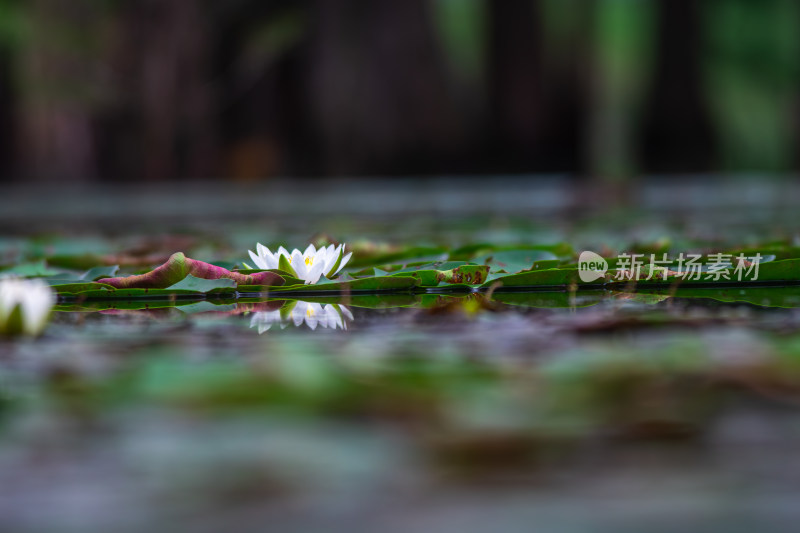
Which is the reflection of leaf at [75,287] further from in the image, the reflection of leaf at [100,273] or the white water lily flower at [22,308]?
the white water lily flower at [22,308]

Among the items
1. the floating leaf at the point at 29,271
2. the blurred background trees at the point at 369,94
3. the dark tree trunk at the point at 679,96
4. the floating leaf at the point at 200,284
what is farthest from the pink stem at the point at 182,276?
the dark tree trunk at the point at 679,96

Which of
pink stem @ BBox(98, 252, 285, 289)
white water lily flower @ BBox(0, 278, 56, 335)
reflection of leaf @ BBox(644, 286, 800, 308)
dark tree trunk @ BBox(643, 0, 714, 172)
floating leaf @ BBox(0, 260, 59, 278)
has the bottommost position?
reflection of leaf @ BBox(644, 286, 800, 308)

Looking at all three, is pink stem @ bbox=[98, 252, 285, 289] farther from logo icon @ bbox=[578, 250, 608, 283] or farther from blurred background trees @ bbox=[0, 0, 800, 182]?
blurred background trees @ bbox=[0, 0, 800, 182]

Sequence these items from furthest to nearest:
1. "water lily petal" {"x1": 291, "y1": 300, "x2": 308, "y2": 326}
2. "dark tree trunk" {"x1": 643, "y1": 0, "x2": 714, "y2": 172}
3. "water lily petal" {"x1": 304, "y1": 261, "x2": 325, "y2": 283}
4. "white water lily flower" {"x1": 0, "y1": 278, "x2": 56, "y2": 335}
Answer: "dark tree trunk" {"x1": 643, "y1": 0, "x2": 714, "y2": 172} < "water lily petal" {"x1": 304, "y1": 261, "x2": 325, "y2": 283} < "water lily petal" {"x1": 291, "y1": 300, "x2": 308, "y2": 326} < "white water lily flower" {"x1": 0, "y1": 278, "x2": 56, "y2": 335}

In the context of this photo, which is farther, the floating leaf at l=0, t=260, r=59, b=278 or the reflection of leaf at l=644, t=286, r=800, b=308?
the floating leaf at l=0, t=260, r=59, b=278

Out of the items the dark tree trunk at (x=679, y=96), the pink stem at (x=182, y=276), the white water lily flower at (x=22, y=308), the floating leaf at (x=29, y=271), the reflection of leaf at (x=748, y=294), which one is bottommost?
the reflection of leaf at (x=748, y=294)

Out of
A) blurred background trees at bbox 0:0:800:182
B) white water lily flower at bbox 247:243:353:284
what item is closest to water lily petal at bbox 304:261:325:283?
white water lily flower at bbox 247:243:353:284
